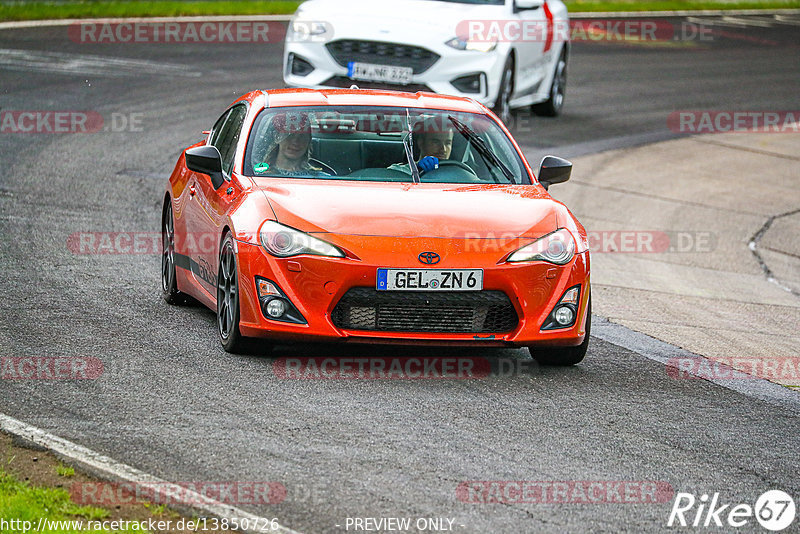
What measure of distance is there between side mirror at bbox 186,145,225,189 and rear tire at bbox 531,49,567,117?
11.6 metres

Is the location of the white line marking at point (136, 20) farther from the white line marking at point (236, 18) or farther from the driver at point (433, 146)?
the driver at point (433, 146)

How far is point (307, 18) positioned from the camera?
54.8 ft

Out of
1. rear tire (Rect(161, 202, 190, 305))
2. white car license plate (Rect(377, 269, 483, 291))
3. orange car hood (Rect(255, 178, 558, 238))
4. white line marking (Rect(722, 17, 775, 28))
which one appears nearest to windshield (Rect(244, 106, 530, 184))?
orange car hood (Rect(255, 178, 558, 238))

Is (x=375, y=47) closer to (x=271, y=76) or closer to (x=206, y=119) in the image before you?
(x=206, y=119)

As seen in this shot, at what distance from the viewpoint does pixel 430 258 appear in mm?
7445

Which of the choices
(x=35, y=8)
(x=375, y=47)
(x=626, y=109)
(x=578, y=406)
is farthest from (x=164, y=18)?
(x=578, y=406)

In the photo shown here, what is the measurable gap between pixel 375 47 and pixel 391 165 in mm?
7792

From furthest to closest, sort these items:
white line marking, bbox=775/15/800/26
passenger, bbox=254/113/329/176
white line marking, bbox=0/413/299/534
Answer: white line marking, bbox=775/15/800/26, passenger, bbox=254/113/329/176, white line marking, bbox=0/413/299/534

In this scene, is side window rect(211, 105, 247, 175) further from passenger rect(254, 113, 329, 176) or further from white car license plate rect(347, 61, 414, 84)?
white car license plate rect(347, 61, 414, 84)

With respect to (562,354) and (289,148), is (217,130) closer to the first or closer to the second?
(289,148)

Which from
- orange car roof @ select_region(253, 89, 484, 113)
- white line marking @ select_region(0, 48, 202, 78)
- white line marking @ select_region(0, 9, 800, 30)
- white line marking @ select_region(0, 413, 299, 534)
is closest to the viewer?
white line marking @ select_region(0, 413, 299, 534)

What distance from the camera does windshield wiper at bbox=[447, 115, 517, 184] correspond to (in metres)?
8.86

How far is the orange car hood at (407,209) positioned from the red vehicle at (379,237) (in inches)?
0.4

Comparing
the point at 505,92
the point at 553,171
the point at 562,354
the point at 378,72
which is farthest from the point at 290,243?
the point at 505,92
